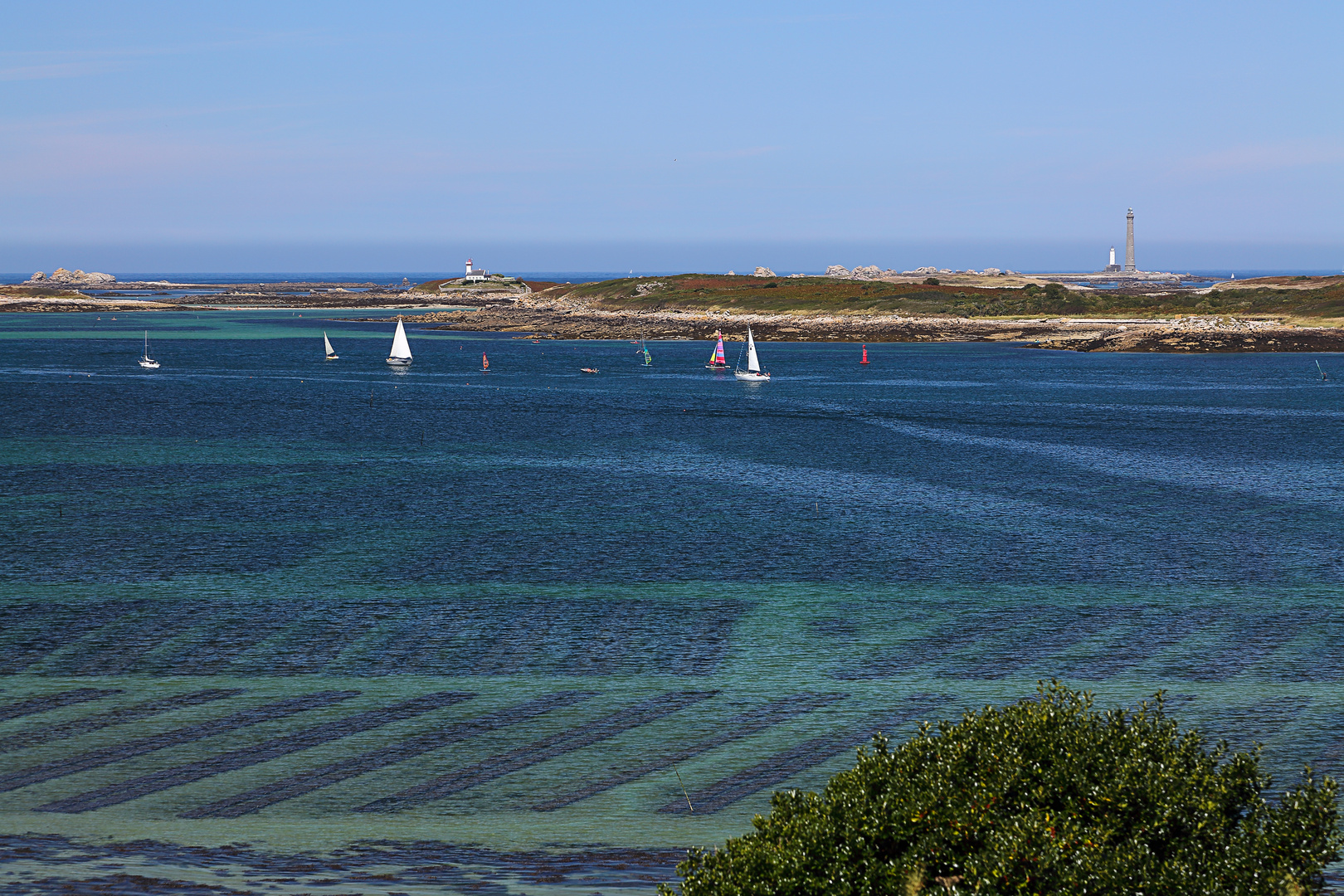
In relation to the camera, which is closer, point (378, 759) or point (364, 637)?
point (378, 759)

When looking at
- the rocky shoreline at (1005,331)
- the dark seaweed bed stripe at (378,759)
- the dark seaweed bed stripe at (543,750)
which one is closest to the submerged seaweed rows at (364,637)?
the dark seaweed bed stripe at (543,750)

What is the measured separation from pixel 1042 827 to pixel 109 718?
61.8ft

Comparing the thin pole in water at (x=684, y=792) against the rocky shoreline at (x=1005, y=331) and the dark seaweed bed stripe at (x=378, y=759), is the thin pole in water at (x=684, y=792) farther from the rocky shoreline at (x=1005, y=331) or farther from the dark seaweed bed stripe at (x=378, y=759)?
the rocky shoreline at (x=1005, y=331)

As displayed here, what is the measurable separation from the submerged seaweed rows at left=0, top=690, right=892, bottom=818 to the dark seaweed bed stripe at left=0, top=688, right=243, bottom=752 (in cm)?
6

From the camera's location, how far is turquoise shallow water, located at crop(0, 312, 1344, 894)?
64.4ft

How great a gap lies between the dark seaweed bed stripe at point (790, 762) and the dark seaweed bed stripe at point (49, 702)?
12.9m

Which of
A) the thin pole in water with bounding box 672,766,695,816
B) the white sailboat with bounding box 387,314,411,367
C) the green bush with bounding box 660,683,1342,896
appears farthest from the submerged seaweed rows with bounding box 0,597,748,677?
the white sailboat with bounding box 387,314,411,367

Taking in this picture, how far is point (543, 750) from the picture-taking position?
73.9 feet

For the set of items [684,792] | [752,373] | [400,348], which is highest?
[400,348]

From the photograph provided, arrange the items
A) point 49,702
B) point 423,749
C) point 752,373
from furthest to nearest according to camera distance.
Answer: point 752,373 < point 49,702 < point 423,749

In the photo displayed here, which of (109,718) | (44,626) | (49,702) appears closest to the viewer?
(109,718)

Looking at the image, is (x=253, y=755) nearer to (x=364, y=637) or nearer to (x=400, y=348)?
(x=364, y=637)

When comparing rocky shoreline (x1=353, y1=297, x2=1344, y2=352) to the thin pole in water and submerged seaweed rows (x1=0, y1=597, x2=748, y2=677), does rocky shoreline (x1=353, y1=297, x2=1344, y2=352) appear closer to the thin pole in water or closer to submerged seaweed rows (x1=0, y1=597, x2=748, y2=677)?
submerged seaweed rows (x1=0, y1=597, x2=748, y2=677)

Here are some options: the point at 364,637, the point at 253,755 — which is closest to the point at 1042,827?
the point at 253,755
